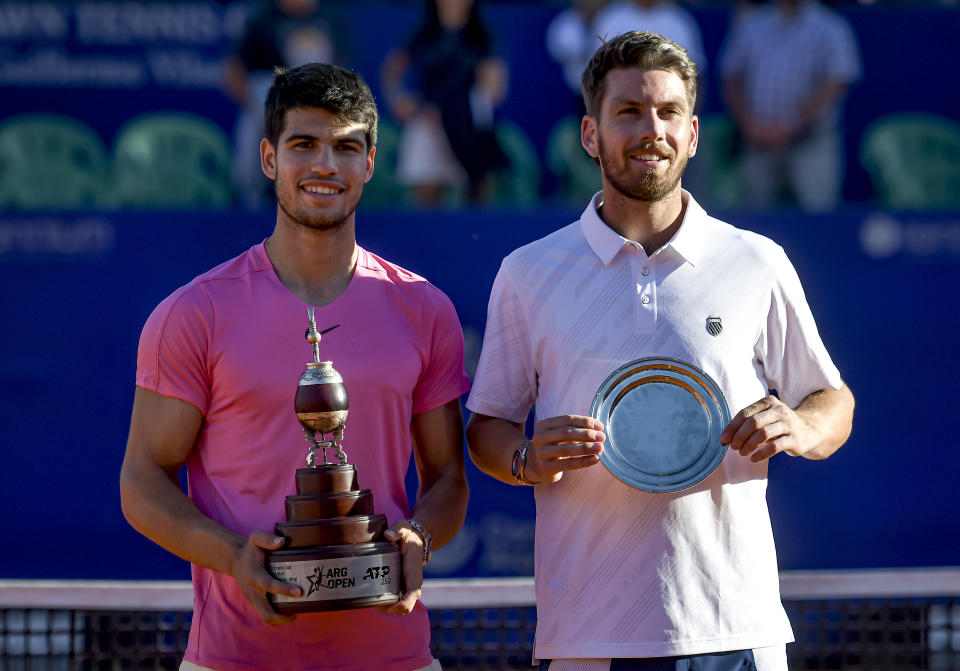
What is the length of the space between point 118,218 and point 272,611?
3.54 metres

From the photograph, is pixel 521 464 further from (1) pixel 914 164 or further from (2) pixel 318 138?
(1) pixel 914 164

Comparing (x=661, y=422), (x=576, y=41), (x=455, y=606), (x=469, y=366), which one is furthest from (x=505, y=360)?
(x=576, y=41)

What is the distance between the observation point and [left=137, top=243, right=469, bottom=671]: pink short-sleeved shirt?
2.89 meters

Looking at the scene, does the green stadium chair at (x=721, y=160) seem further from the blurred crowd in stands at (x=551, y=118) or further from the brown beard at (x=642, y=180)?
the brown beard at (x=642, y=180)

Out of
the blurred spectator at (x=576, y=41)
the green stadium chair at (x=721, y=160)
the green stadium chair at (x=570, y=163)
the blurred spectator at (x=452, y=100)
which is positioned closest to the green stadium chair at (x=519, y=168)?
the green stadium chair at (x=570, y=163)

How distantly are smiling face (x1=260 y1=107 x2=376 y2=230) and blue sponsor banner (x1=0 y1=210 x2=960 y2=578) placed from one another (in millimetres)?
2798

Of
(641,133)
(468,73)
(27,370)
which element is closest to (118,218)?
(27,370)

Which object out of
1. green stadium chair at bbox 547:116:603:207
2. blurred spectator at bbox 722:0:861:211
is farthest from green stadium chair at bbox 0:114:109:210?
blurred spectator at bbox 722:0:861:211

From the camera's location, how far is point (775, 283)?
9.93 feet

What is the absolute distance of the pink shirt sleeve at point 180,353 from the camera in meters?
2.91

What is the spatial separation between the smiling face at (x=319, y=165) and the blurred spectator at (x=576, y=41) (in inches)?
164

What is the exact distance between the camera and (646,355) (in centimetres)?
294

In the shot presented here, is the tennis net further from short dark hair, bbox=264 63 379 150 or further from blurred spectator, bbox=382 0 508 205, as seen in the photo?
blurred spectator, bbox=382 0 508 205

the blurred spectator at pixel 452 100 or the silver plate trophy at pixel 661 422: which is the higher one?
the blurred spectator at pixel 452 100
